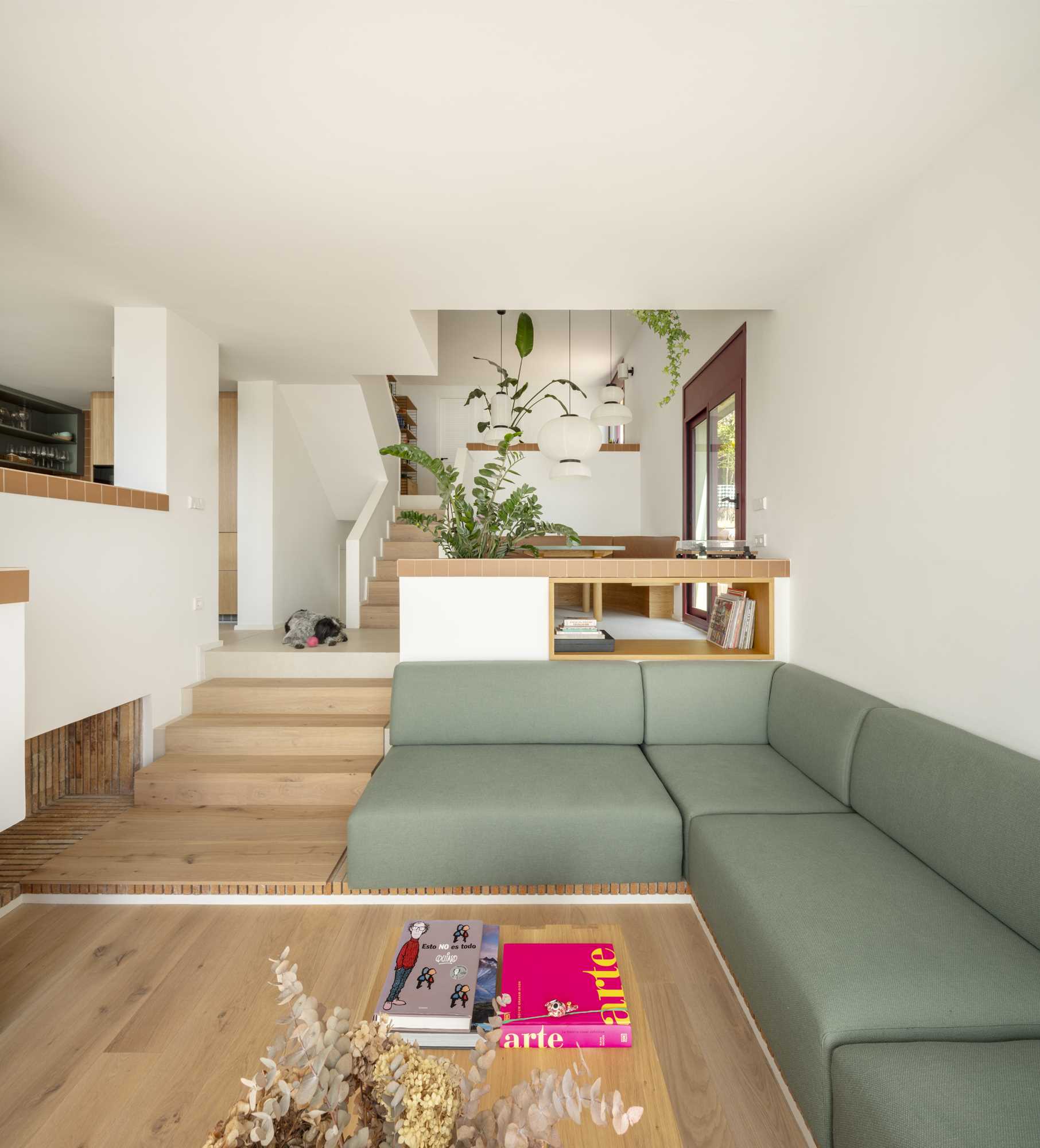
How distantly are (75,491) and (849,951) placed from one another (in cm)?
317

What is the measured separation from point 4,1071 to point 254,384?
4.46 metres

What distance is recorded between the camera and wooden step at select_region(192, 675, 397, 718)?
3541 mm

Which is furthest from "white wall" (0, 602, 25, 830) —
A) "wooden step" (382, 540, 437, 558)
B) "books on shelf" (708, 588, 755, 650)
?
"wooden step" (382, 540, 437, 558)

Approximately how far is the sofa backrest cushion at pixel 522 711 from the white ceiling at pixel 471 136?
184cm

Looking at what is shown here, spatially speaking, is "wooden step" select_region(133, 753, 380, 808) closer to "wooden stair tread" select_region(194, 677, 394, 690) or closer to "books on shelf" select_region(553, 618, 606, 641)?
"wooden stair tread" select_region(194, 677, 394, 690)

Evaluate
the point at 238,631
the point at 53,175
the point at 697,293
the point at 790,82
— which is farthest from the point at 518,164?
the point at 238,631

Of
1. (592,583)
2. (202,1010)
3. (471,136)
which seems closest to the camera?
(202,1010)

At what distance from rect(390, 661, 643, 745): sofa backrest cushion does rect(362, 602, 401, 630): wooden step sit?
2325mm

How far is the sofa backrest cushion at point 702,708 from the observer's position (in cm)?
280

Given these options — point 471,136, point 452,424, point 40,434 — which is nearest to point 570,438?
point 471,136

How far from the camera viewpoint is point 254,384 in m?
5.03

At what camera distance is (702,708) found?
9.19 ft

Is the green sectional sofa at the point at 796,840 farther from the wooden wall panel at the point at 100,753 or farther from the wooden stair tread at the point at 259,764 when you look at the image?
the wooden wall panel at the point at 100,753

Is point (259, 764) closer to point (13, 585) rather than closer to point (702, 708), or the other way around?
point (13, 585)
